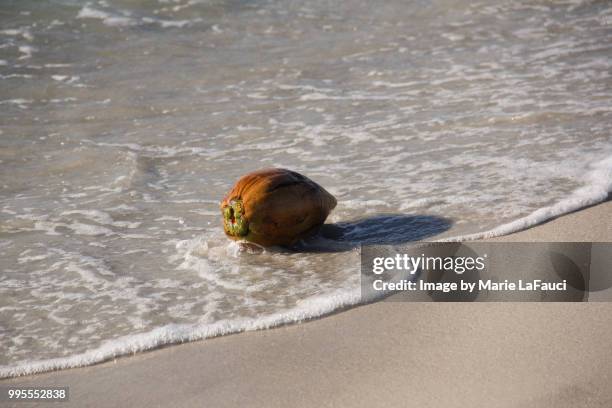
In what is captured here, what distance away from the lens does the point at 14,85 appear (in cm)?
761

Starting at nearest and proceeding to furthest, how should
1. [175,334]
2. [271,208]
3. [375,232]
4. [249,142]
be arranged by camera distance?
[175,334], [271,208], [375,232], [249,142]

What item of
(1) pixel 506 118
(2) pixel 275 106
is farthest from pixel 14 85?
(1) pixel 506 118

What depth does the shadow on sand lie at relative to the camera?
4.20 meters

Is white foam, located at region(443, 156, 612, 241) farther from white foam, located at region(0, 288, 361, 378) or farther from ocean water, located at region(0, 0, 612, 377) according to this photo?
white foam, located at region(0, 288, 361, 378)

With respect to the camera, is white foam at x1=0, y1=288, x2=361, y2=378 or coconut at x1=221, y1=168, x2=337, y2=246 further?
coconut at x1=221, y1=168, x2=337, y2=246

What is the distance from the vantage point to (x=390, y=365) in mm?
3141

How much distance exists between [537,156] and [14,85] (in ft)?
15.2

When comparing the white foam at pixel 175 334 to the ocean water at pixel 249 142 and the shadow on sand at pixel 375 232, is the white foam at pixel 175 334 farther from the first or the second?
the shadow on sand at pixel 375 232

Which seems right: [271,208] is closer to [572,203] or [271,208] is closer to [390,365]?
[390,365]

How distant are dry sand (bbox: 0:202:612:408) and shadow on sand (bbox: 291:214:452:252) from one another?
2.09 feet

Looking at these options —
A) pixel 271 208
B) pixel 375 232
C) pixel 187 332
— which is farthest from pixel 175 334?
pixel 375 232

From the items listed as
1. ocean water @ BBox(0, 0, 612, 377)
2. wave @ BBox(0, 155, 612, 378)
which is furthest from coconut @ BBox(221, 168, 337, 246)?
wave @ BBox(0, 155, 612, 378)

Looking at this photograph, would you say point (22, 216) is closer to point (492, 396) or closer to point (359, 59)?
point (492, 396)

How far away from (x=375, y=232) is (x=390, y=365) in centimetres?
126
